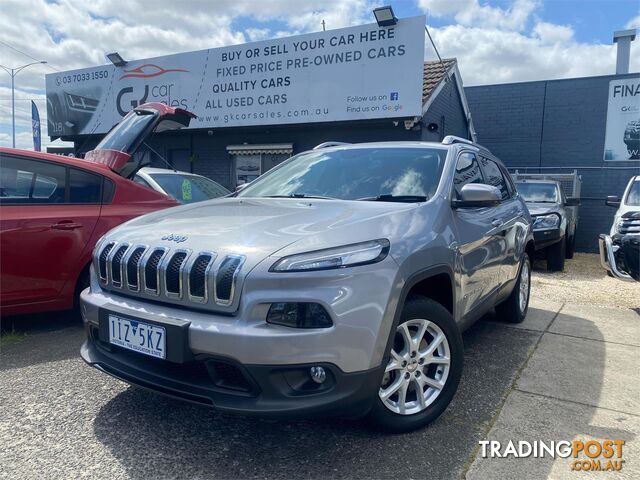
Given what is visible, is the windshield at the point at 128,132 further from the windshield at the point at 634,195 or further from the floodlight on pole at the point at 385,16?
the windshield at the point at 634,195

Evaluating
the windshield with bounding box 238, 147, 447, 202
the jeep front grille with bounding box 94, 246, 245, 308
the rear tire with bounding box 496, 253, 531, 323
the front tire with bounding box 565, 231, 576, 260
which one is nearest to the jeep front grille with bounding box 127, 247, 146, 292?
the jeep front grille with bounding box 94, 246, 245, 308

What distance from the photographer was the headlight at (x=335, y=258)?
6.99 feet

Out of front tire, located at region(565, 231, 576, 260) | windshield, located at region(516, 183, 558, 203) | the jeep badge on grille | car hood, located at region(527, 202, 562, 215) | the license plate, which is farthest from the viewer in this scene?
front tire, located at region(565, 231, 576, 260)

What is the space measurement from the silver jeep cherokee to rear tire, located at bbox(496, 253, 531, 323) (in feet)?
5.57

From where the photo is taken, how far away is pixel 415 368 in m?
2.57

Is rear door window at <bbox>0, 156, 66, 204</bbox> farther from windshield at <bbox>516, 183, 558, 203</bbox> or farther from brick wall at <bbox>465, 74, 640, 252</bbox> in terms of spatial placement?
brick wall at <bbox>465, 74, 640, 252</bbox>

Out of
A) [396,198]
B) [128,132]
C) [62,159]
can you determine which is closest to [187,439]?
[396,198]

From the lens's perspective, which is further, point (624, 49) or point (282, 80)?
point (624, 49)

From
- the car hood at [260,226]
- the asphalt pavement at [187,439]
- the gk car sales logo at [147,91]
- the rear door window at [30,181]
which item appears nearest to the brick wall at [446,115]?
the gk car sales logo at [147,91]

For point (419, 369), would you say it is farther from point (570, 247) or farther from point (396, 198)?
point (570, 247)

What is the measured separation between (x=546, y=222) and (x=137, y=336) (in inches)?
294

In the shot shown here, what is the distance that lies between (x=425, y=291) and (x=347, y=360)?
0.96 m

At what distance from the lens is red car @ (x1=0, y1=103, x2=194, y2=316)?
12.3 feet

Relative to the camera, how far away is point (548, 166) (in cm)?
1306
